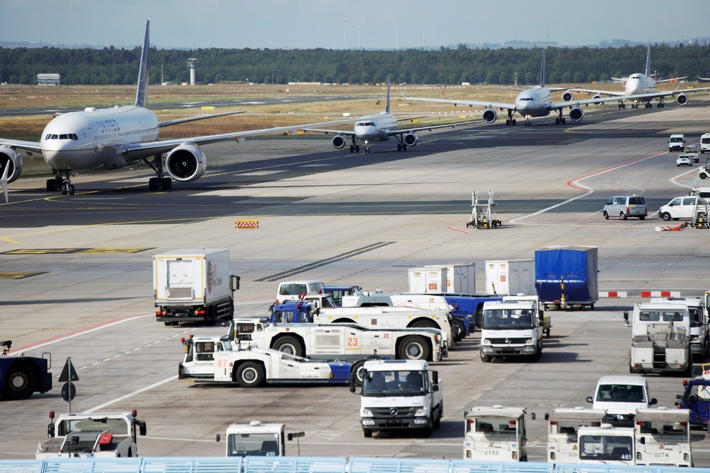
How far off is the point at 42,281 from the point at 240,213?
27.9 meters

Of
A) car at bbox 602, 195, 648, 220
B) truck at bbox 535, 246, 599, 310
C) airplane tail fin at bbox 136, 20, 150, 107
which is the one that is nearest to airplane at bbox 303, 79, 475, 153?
airplane tail fin at bbox 136, 20, 150, 107

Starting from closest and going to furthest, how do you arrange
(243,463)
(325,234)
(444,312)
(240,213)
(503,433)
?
(243,463)
(503,433)
(444,312)
(325,234)
(240,213)

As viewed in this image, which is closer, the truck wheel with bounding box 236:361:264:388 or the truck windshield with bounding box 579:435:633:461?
the truck windshield with bounding box 579:435:633:461

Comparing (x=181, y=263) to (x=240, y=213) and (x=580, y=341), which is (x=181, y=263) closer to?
(x=580, y=341)

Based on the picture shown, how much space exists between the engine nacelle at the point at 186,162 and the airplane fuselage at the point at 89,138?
12.7ft

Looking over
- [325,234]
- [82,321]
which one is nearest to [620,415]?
[82,321]

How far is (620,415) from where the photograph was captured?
33625mm

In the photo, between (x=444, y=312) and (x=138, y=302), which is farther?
(x=138, y=302)

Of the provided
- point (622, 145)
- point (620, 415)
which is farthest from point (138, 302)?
point (622, 145)

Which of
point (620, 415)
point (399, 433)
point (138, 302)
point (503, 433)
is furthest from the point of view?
point (138, 302)

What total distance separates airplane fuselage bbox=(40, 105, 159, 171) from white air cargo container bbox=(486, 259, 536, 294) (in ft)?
169

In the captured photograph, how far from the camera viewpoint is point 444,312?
161 ft

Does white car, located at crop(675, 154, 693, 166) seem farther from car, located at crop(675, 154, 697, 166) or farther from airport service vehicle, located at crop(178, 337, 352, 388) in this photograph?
airport service vehicle, located at crop(178, 337, 352, 388)

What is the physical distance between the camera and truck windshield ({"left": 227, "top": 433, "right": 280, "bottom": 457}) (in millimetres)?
29172
